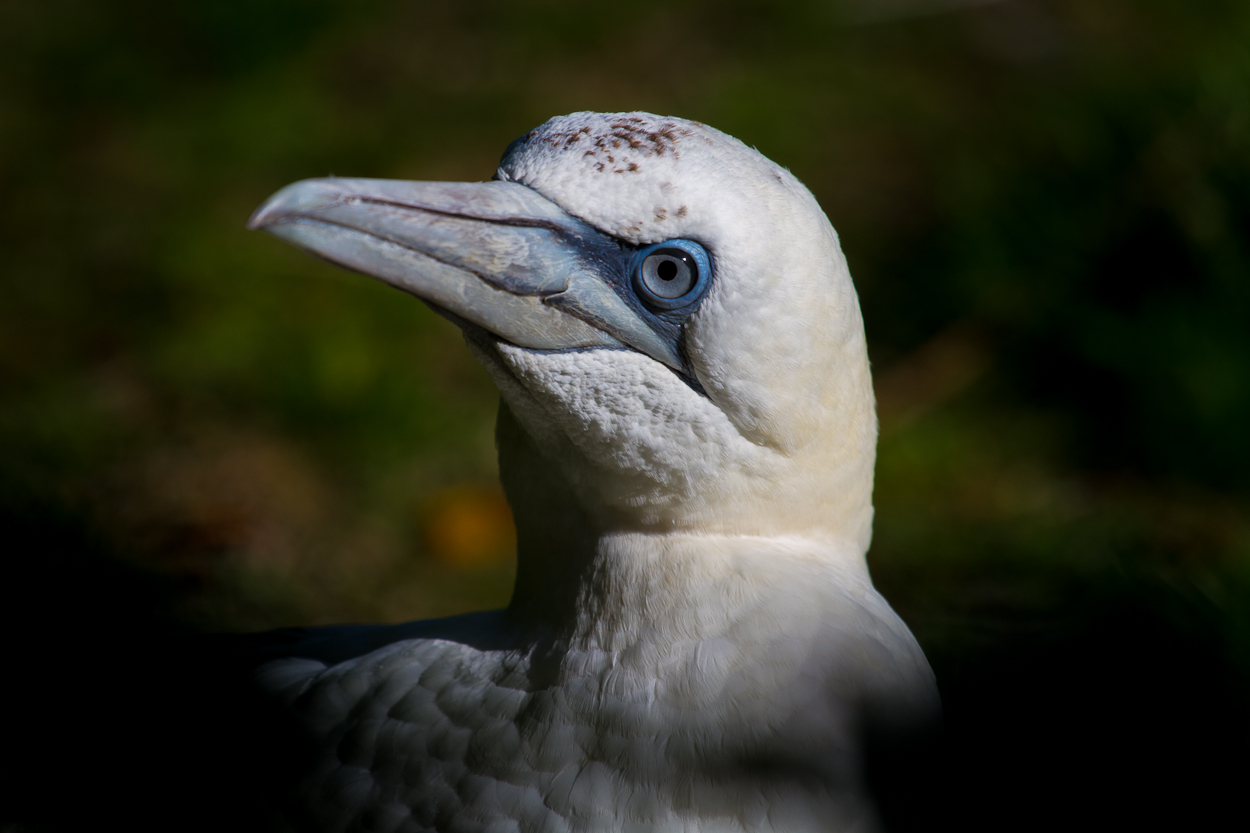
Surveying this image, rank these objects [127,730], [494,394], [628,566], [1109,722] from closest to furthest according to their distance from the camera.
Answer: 1. [628,566]
2. [127,730]
3. [1109,722]
4. [494,394]

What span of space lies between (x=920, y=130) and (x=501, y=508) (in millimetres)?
3193

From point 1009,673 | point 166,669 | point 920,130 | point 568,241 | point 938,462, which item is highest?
point 920,130

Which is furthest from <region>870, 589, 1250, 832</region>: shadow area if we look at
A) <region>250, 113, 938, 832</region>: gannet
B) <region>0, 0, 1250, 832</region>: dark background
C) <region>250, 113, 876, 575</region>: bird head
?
<region>250, 113, 876, 575</region>: bird head

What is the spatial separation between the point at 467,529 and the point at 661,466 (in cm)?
236

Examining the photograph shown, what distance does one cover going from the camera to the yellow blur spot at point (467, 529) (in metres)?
4.08

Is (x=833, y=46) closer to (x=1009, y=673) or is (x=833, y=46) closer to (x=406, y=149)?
(x=406, y=149)

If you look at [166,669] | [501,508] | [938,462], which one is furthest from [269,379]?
[938,462]

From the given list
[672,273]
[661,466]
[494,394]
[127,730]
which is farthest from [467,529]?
[672,273]

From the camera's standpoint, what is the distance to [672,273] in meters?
1.80

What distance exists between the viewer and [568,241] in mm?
1816

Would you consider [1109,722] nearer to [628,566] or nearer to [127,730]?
[628,566]

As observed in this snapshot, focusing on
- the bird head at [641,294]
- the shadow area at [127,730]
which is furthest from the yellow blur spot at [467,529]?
the bird head at [641,294]

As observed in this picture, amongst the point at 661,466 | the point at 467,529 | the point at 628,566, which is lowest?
the point at 467,529

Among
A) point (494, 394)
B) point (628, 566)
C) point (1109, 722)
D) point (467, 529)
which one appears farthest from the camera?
point (494, 394)
